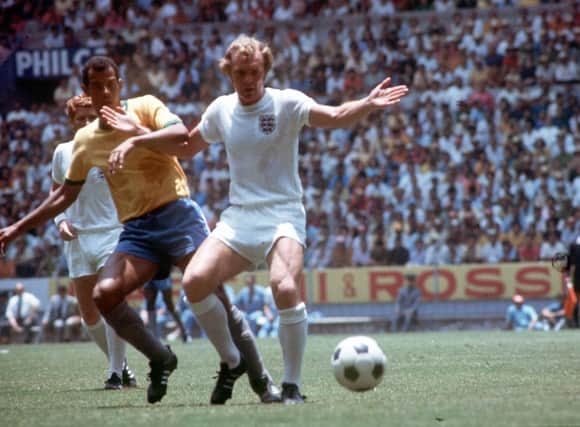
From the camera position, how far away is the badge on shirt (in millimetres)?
8023

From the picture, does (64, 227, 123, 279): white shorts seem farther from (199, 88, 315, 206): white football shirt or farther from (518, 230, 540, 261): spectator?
(518, 230, 540, 261): spectator

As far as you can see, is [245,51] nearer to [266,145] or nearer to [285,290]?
[266,145]

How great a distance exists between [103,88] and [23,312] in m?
18.5

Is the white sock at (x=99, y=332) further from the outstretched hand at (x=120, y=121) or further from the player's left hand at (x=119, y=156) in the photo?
the player's left hand at (x=119, y=156)

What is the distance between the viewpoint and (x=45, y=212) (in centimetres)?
890

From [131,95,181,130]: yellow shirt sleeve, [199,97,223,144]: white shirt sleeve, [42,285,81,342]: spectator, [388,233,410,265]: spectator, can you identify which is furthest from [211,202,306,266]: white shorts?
[42,285,81,342]: spectator

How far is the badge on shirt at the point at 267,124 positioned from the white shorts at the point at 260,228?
483 millimetres

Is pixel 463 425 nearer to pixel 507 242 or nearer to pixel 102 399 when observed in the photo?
pixel 102 399

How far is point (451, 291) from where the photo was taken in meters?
25.3

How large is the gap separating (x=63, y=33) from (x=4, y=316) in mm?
9972

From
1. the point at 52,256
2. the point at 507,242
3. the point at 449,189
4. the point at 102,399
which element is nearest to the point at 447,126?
the point at 449,189

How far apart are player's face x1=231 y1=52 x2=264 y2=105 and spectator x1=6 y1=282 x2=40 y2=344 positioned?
19335 millimetres

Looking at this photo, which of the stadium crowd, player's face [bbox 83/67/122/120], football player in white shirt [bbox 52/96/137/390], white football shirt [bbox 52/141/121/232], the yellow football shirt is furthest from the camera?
the stadium crowd

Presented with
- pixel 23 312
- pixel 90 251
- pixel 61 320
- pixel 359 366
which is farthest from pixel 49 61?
pixel 359 366
